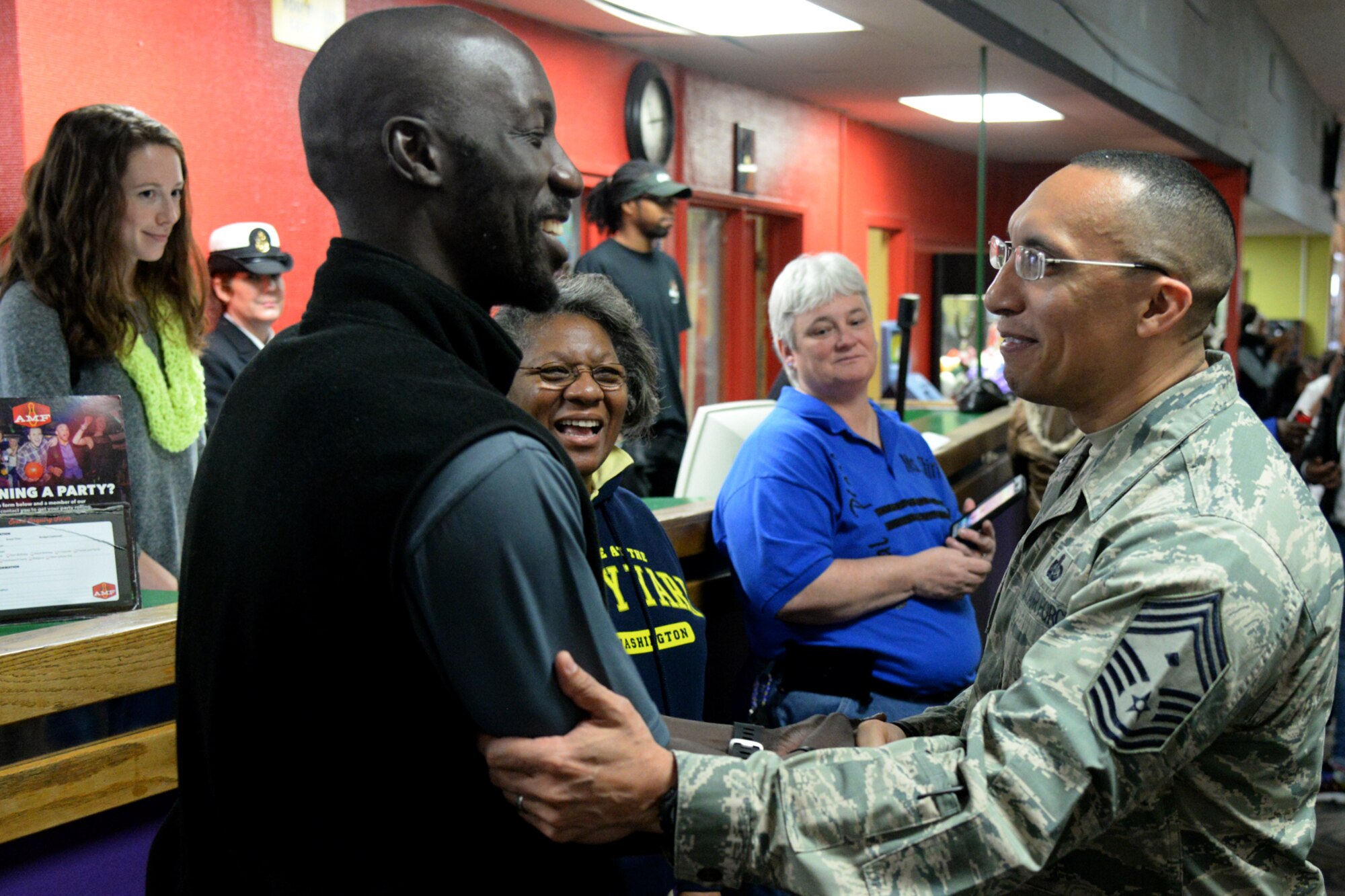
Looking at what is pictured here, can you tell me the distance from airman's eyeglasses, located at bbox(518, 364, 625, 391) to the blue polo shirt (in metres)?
0.54

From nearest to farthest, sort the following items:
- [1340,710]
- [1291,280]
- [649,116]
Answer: [1340,710] < [649,116] < [1291,280]

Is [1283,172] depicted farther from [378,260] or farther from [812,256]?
[378,260]

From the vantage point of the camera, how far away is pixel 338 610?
3.08ft

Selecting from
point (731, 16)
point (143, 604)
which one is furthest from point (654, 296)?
point (143, 604)

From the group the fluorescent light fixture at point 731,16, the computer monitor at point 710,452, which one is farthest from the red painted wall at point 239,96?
the computer monitor at point 710,452

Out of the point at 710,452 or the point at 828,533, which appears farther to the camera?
the point at 710,452

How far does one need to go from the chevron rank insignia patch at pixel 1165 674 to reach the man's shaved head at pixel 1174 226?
16.2 inches

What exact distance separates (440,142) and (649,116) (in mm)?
5734

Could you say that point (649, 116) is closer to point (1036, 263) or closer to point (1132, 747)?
point (1036, 263)

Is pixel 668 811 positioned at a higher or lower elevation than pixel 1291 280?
lower

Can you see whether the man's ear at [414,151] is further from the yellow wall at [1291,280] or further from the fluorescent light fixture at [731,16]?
the yellow wall at [1291,280]

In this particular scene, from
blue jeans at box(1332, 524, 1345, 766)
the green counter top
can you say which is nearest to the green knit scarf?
the green counter top

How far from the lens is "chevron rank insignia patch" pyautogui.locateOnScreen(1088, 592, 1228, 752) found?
1.18 m

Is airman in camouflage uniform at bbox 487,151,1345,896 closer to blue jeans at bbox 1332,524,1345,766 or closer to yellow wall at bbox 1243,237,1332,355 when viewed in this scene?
blue jeans at bbox 1332,524,1345,766
